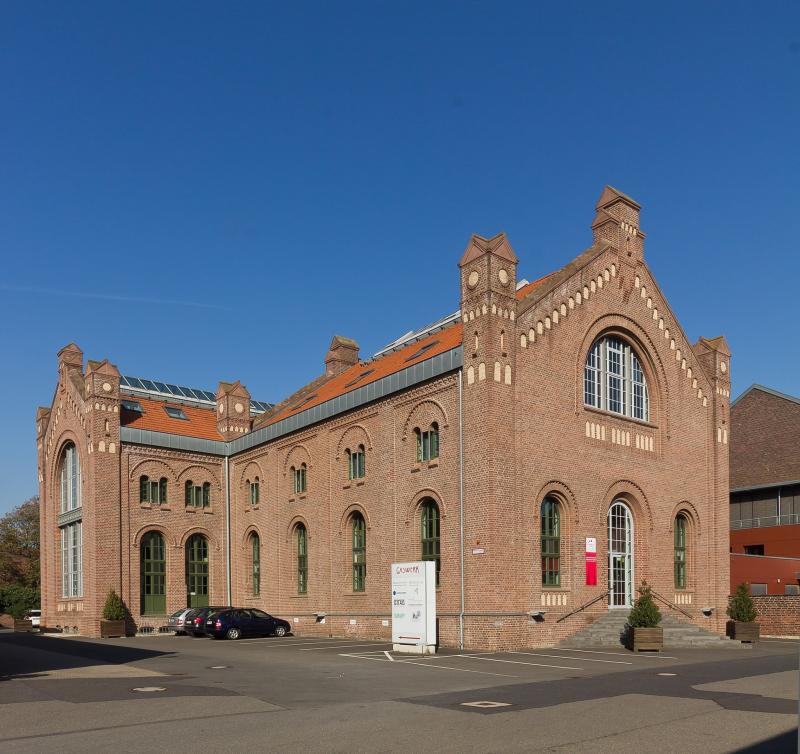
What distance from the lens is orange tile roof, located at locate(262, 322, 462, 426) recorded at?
35156mm

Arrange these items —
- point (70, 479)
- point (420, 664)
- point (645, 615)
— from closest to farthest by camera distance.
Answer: point (420, 664)
point (645, 615)
point (70, 479)

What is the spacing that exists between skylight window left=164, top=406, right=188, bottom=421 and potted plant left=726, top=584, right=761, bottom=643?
92.2ft

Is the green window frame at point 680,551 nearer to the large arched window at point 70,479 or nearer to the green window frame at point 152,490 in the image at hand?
the green window frame at point 152,490

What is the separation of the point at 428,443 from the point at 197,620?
1254 centimetres

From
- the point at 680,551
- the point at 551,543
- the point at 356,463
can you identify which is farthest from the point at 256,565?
the point at 680,551

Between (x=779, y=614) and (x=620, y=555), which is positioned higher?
(x=620, y=555)

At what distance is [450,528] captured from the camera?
29547 millimetres

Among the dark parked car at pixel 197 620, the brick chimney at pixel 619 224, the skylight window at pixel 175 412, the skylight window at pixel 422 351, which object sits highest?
the brick chimney at pixel 619 224

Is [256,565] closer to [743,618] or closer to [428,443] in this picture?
[428,443]

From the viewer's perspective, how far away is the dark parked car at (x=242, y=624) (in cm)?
3462

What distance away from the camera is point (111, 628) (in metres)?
38.3

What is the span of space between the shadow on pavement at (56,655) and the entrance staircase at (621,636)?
13.0 metres

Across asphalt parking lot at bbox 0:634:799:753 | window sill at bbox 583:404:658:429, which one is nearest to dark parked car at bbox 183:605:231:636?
asphalt parking lot at bbox 0:634:799:753

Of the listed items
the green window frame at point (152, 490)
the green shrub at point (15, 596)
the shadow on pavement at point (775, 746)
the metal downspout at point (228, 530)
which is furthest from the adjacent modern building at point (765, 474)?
the green shrub at point (15, 596)
